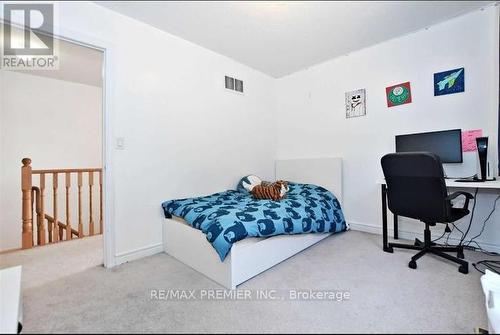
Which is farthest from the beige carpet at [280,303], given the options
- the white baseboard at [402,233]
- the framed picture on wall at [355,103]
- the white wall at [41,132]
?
the white wall at [41,132]

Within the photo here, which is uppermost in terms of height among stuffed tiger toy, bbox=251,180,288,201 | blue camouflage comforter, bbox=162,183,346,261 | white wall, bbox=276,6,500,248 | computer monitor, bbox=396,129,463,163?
white wall, bbox=276,6,500,248

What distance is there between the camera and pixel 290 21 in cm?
229

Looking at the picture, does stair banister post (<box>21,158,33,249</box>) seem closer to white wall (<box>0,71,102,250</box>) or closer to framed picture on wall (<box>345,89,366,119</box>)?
white wall (<box>0,71,102,250</box>)

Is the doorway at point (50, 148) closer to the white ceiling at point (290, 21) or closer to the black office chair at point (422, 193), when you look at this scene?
the white ceiling at point (290, 21)

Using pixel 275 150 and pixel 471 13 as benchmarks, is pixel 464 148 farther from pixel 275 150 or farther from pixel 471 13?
pixel 275 150

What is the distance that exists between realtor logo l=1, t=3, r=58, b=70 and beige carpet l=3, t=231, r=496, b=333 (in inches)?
77.5

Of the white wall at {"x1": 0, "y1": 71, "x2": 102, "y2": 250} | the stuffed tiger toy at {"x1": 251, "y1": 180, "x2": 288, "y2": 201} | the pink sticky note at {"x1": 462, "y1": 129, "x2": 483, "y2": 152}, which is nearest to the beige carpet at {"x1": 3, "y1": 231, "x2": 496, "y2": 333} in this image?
the stuffed tiger toy at {"x1": 251, "y1": 180, "x2": 288, "y2": 201}

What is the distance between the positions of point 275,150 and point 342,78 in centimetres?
146

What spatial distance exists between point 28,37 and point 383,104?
407cm

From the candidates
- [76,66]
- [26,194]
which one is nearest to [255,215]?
[26,194]

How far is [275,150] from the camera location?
393cm

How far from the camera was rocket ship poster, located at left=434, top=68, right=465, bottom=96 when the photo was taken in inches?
91.7

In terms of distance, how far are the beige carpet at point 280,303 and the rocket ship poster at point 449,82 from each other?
5.58 ft

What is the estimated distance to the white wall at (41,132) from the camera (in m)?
3.32
